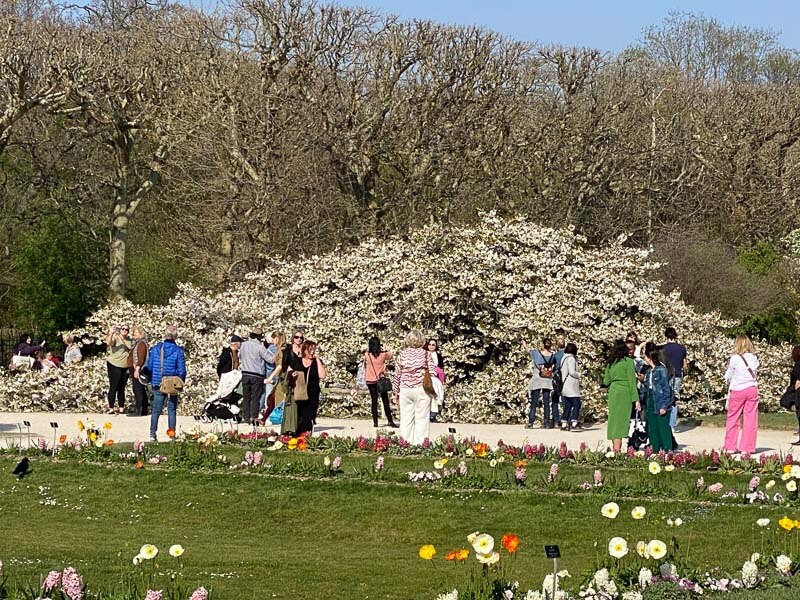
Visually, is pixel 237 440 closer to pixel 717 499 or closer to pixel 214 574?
pixel 717 499

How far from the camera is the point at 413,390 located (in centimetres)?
1630

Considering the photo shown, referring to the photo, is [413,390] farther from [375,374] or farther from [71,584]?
[71,584]

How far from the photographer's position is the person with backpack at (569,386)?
20.4 metres

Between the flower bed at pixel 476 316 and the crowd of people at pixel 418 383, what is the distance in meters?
0.54

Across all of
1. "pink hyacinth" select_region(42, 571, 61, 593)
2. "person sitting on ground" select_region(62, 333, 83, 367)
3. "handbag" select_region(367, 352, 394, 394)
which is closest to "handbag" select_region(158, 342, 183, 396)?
"handbag" select_region(367, 352, 394, 394)

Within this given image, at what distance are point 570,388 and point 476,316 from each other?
11.6 ft

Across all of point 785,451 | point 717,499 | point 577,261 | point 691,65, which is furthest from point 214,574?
point 691,65

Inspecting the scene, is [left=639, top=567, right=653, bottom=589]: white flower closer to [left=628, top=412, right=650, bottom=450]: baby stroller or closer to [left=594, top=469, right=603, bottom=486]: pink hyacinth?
[left=594, top=469, right=603, bottom=486]: pink hyacinth

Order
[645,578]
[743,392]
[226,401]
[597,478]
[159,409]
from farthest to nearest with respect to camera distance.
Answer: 1. [226,401]
2. [159,409]
3. [743,392]
4. [597,478]
5. [645,578]

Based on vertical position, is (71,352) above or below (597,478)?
above

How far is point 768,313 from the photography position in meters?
30.3

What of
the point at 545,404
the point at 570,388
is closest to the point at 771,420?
the point at 570,388

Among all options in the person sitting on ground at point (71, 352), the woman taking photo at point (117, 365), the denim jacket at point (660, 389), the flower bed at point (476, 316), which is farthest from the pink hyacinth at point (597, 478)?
the person sitting on ground at point (71, 352)

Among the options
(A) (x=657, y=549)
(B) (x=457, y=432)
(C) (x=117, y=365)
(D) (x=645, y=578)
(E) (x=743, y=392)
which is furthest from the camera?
(C) (x=117, y=365)
